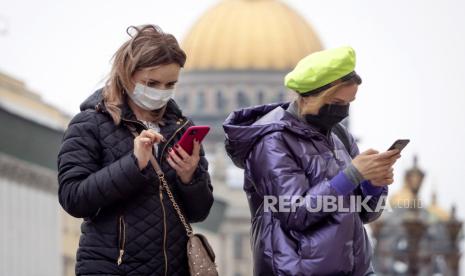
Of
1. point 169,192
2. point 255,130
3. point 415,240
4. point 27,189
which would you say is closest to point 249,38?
point 27,189

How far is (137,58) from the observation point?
755 cm

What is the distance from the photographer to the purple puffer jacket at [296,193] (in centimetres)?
751

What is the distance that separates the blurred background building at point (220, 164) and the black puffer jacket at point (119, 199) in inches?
49.3

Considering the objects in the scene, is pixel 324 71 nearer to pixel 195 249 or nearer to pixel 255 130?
pixel 255 130

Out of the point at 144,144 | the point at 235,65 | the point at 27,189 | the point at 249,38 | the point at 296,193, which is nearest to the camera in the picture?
the point at 144,144

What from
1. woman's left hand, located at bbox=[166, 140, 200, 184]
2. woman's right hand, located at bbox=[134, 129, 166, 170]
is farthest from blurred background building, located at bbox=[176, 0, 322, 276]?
woman's right hand, located at bbox=[134, 129, 166, 170]

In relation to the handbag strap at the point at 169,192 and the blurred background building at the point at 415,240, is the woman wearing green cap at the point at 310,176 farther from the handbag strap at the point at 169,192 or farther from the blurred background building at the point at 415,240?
the blurred background building at the point at 415,240

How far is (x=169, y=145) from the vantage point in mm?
7688

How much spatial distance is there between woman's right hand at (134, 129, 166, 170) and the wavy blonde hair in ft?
0.56

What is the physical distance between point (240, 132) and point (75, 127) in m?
0.55

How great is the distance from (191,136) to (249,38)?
13813 centimetres

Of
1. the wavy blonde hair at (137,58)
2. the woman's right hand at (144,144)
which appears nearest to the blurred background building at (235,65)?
the wavy blonde hair at (137,58)

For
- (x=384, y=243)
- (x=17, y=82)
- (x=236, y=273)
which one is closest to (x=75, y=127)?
(x=384, y=243)

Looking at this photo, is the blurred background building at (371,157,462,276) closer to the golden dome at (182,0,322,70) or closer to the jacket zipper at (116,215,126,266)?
the jacket zipper at (116,215,126,266)
